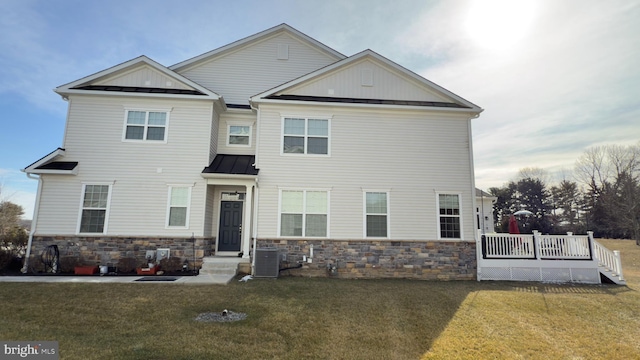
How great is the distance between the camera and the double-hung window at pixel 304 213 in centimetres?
1013

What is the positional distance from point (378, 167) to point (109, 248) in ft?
31.6

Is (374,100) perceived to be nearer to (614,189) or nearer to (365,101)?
(365,101)

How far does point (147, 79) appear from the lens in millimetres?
10938

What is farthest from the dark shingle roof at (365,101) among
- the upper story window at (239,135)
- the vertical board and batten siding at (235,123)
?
the upper story window at (239,135)

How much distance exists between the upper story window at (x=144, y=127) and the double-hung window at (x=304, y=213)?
195 inches

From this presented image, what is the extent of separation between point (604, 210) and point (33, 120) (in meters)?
43.2

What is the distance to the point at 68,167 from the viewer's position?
32.4ft

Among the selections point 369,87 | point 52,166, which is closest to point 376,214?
point 369,87

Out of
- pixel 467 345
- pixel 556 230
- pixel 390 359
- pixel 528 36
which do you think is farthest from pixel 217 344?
pixel 556 230

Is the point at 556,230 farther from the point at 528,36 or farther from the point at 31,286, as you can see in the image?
the point at 31,286

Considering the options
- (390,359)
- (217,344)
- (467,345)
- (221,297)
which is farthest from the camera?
(221,297)

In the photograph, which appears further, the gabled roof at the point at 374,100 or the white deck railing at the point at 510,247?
the gabled roof at the point at 374,100

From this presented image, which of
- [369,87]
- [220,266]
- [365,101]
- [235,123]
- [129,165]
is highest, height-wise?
[369,87]

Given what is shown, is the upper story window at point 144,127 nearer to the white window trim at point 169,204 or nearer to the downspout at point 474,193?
the white window trim at point 169,204
